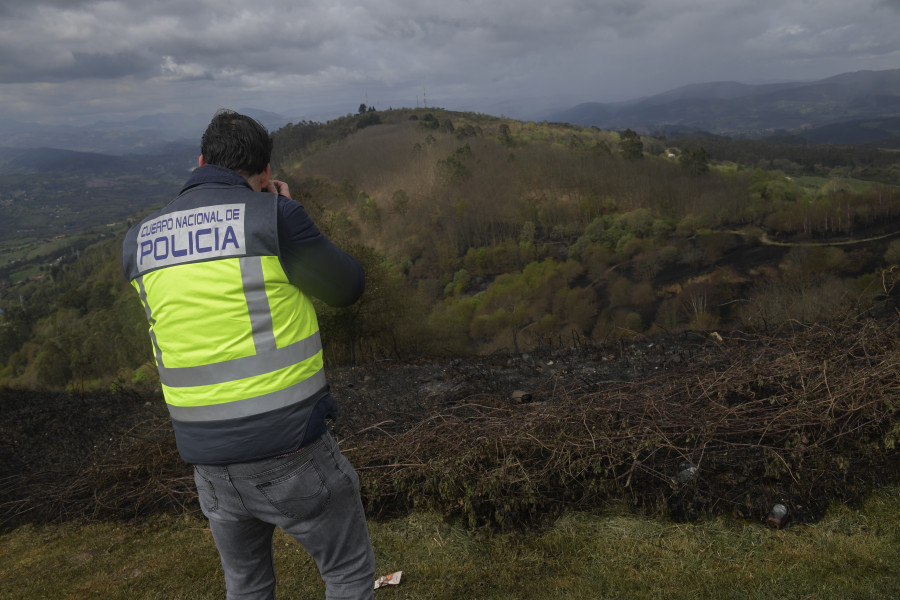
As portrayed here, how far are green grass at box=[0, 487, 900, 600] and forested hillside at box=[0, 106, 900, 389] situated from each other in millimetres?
3347

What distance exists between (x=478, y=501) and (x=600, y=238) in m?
41.2

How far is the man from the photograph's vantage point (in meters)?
1.57

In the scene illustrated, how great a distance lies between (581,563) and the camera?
2.71 m

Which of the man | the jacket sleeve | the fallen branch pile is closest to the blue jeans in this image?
the man

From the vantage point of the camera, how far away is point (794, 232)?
108 ft

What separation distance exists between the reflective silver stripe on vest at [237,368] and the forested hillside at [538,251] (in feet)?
18.3

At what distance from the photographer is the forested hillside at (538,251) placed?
1916 cm

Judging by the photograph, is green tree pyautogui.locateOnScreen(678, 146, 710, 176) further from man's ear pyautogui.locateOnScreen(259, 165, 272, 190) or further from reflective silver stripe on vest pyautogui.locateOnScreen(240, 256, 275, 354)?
reflective silver stripe on vest pyautogui.locateOnScreen(240, 256, 275, 354)

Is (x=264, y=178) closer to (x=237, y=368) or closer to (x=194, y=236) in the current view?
(x=194, y=236)

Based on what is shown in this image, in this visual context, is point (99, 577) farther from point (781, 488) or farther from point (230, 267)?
point (781, 488)

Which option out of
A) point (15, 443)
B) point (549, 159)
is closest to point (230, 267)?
point (15, 443)

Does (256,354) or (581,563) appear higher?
(256,354)

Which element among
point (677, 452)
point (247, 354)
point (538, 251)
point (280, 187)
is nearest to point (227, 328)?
point (247, 354)

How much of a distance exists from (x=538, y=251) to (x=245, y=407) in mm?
44698
